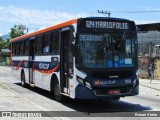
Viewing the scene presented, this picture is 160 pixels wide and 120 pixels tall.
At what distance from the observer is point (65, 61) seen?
14.5 metres

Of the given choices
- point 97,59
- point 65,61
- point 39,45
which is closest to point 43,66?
point 39,45

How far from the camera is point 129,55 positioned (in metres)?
13.6

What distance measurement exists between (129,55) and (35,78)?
6.84 meters

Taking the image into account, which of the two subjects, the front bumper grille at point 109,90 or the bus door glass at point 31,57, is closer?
the front bumper grille at point 109,90

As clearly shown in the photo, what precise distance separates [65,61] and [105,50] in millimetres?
1905

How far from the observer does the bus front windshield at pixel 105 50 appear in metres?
13.0

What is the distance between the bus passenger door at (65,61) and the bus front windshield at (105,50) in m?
0.83

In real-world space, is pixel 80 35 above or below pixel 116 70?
above

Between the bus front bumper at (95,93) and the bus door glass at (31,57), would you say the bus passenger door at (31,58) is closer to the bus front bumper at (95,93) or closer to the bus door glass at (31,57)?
the bus door glass at (31,57)

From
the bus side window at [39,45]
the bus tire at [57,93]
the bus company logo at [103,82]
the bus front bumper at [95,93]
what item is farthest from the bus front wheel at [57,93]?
the bus side window at [39,45]

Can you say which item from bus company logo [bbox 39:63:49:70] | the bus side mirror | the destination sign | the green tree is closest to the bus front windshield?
the bus side mirror

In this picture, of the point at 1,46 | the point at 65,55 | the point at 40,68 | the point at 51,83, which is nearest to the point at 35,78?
the point at 40,68

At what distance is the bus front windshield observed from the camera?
13.0 metres

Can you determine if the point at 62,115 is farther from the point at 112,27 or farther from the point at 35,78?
the point at 35,78
